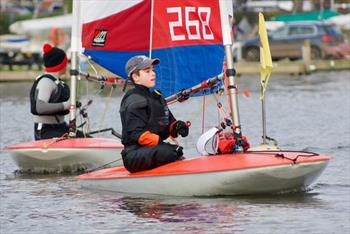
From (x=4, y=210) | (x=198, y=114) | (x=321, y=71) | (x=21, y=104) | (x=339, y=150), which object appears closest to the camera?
(x=4, y=210)

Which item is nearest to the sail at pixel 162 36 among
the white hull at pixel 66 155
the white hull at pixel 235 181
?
the white hull at pixel 66 155

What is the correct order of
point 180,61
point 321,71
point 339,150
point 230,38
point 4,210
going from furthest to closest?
1. point 321,71
2. point 339,150
3. point 180,61
4. point 230,38
5. point 4,210

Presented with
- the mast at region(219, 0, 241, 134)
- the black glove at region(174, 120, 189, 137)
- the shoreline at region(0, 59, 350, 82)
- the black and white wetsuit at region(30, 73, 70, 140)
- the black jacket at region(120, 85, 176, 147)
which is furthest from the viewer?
the shoreline at region(0, 59, 350, 82)

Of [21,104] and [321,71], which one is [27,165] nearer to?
[21,104]

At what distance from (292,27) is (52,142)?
2963 centimetres

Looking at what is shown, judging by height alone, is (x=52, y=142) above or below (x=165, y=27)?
below

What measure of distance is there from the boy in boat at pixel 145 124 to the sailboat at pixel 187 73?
15 centimetres

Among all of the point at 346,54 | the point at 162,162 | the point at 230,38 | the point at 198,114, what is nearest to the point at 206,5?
the point at 230,38

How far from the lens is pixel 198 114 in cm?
2455

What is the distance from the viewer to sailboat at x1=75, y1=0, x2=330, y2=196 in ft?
39.5

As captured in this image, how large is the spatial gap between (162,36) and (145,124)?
2.54 meters

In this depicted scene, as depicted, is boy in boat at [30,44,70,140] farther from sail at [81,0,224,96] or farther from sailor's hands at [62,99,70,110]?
sail at [81,0,224,96]

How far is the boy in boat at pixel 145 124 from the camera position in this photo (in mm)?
12242

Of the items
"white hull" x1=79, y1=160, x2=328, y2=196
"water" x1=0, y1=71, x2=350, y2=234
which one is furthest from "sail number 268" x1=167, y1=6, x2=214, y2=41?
"white hull" x1=79, y1=160, x2=328, y2=196
